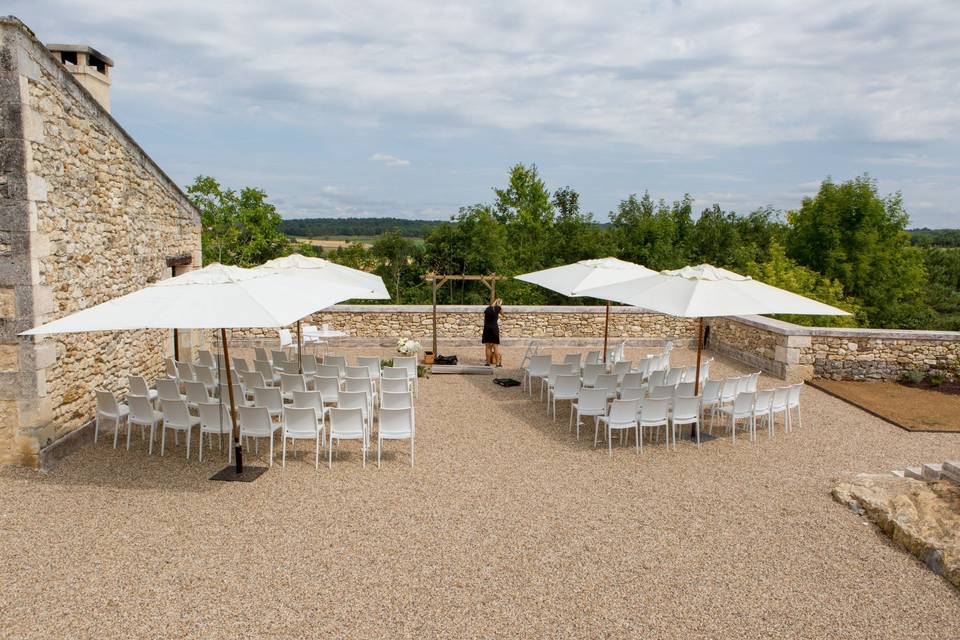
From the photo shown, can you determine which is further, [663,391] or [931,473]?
[663,391]

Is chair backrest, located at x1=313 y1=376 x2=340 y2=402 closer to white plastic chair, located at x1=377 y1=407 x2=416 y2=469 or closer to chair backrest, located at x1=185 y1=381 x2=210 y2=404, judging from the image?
chair backrest, located at x1=185 y1=381 x2=210 y2=404

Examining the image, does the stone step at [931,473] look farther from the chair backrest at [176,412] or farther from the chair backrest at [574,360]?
the chair backrest at [176,412]

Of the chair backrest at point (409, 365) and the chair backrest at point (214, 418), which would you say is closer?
the chair backrest at point (214, 418)

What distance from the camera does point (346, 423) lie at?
296 inches

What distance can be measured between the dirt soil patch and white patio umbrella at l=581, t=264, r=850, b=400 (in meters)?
2.97

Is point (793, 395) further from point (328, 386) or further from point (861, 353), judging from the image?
point (328, 386)

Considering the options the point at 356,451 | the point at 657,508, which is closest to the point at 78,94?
the point at 356,451

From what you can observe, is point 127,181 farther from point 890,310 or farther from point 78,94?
point 890,310

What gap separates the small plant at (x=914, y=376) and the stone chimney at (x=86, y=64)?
15.4 meters

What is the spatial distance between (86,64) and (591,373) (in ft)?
31.8

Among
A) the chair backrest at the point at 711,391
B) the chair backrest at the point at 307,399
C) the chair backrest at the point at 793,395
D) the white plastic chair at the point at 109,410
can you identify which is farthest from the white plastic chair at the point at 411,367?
the chair backrest at the point at 793,395

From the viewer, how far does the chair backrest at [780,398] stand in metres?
9.06

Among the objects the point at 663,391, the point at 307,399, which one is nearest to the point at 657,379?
the point at 663,391

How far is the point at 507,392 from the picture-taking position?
11.5 meters
